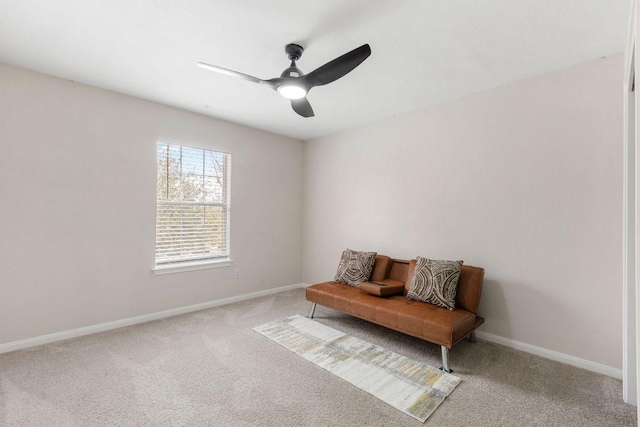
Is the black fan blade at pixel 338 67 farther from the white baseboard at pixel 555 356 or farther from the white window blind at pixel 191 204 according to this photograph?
the white baseboard at pixel 555 356

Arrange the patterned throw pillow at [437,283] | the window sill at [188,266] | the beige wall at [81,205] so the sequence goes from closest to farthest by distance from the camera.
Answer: the beige wall at [81,205], the patterned throw pillow at [437,283], the window sill at [188,266]

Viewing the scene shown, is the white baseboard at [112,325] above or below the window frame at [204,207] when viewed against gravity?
below

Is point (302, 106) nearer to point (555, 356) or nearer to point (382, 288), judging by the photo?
point (382, 288)

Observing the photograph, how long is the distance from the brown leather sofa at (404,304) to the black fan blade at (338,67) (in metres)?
2.14

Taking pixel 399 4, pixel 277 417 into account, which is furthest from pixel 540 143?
pixel 277 417

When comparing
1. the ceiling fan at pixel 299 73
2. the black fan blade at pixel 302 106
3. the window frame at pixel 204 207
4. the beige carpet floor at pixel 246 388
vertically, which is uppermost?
the ceiling fan at pixel 299 73


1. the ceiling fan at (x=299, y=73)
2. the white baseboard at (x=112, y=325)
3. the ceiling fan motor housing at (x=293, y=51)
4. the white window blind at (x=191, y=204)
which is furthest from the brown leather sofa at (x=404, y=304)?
the ceiling fan motor housing at (x=293, y=51)

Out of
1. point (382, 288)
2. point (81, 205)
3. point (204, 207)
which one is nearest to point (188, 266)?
point (204, 207)

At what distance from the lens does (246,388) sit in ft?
7.22

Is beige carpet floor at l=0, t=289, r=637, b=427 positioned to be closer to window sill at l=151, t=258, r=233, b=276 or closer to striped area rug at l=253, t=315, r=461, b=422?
striped area rug at l=253, t=315, r=461, b=422

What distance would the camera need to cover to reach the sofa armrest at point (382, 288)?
126 inches

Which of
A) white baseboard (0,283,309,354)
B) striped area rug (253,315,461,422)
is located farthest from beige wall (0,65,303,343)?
striped area rug (253,315,461,422)

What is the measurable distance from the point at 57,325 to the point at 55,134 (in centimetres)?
192

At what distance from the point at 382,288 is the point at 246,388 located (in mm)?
1657
